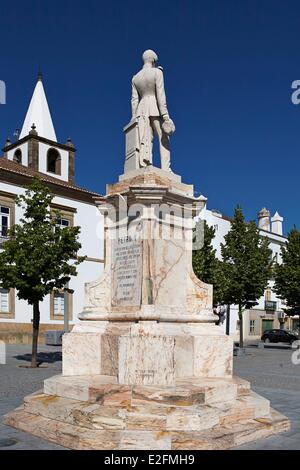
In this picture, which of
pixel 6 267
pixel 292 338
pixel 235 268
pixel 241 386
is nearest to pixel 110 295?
pixel 241 386

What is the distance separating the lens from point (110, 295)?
7598mm

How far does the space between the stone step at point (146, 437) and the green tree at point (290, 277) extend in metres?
26.1

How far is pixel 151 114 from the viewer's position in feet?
26.0

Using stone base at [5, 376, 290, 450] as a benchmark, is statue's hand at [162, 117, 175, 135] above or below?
above

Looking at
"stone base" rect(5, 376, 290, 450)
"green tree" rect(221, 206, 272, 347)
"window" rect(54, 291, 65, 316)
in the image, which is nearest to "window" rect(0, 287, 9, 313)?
"window" rect(54, 291, 65, 316)

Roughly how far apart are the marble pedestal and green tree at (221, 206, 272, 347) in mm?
16589

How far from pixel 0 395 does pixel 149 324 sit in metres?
4.55

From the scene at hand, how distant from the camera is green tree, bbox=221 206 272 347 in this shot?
25.1 metres

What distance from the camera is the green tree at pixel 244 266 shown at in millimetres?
25094

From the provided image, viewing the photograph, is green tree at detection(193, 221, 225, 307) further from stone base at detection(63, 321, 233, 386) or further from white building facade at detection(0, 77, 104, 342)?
stone base at detection(63, 321, 233, 386)

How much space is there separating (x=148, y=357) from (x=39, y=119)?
1415 inches

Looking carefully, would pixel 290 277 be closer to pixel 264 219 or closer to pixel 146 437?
pixel 264 219
